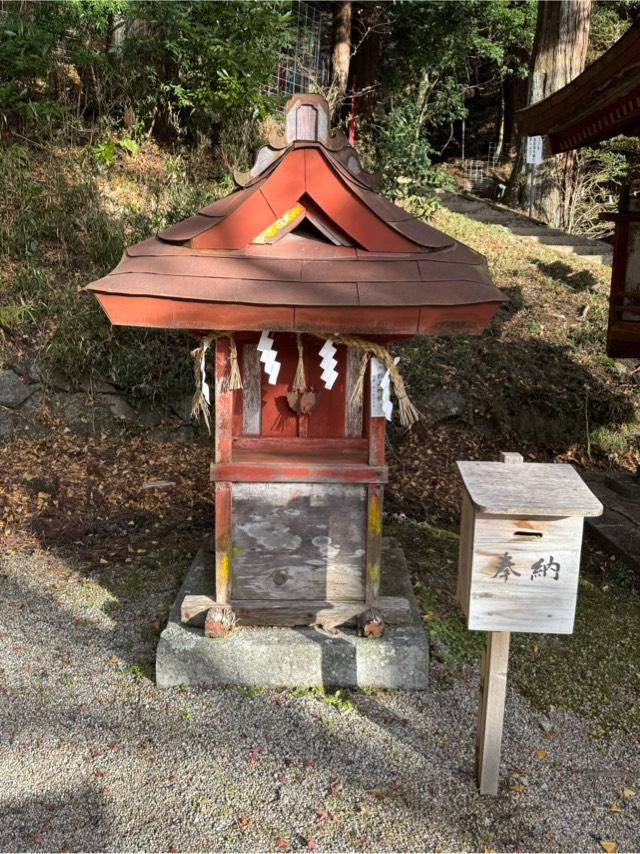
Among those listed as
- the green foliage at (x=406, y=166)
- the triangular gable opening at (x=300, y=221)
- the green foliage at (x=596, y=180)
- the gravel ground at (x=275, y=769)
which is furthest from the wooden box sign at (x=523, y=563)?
the green foliage at (x=596, y=180)

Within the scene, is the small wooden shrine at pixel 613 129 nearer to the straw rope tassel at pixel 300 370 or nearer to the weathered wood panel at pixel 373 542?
the straw rope tassel at pixel 300 370

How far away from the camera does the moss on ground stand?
3.51 m

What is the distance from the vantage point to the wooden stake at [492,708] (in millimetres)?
2705

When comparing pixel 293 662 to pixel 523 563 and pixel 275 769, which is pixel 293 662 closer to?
pixel 275 769

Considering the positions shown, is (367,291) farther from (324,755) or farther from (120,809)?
(120,809)

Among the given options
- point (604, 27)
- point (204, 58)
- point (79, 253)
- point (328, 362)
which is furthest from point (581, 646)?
point (604, 27)

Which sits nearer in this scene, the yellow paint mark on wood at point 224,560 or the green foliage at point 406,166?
the yellow paint mark on wood at point 224,560

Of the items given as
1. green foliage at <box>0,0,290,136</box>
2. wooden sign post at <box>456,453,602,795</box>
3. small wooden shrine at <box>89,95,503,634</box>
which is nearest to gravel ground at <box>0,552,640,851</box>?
small wooden shrine at <box>89,95,503,634</box>

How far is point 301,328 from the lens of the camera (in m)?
3.04

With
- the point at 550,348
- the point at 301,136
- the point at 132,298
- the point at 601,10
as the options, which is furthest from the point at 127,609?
the point at 601,10

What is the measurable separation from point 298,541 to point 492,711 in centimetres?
134

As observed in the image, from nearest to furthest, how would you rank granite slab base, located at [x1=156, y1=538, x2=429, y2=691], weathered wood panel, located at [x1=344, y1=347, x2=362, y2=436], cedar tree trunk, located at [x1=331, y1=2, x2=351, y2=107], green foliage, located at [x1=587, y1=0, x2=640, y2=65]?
granite slab base, located at [x1=156, y1=538, x2=429, y2=691]
weathered wood panel, located at [x1=344, y1=347, x2=362, y2=436]
cedar tree trunk, located at [x1=331, y1=2, x2=351, y2=107]
green foliage, located at [x1=587, y1=0, x2=640, y2=65]

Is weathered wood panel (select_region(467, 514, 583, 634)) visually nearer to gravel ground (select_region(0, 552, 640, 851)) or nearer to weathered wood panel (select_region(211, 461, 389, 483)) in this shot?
gravel ground (select_region(0, 552, 640, 851))

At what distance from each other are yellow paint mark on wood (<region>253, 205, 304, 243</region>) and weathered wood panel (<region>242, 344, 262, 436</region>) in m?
0.59
